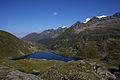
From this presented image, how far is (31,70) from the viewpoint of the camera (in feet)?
338

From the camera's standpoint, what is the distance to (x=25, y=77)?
14.2 metres

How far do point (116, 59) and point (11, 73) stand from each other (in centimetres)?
13855

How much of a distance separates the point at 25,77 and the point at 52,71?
5683mm

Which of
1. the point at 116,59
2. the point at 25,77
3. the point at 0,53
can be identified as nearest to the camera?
the point at 25,77

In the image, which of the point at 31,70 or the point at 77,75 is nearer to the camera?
the point at 77,75

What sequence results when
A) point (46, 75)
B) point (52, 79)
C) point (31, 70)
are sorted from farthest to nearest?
point (31, 70) < point (46, 75) < point (52, 79)

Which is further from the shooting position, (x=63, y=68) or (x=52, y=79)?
(x=63, y=68)

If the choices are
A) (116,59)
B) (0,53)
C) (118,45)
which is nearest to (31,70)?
(116,59)

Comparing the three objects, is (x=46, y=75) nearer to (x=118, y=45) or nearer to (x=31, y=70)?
(x=31, y=70)

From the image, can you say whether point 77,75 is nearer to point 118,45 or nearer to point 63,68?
Answer: point 63,68

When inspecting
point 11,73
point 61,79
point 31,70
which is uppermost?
point 11,73

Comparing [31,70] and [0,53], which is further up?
[0,53]

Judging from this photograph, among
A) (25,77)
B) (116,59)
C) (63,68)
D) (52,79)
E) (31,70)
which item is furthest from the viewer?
(116,59)

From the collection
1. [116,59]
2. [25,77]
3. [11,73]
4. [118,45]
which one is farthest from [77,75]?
[118,45]
